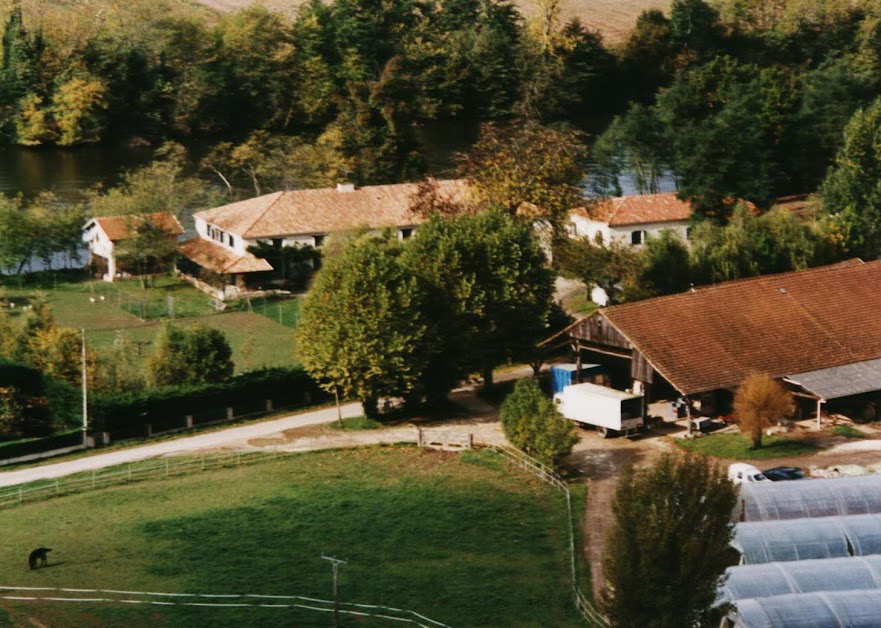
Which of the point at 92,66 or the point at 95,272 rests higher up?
the point at 92,66

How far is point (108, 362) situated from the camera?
196 ft

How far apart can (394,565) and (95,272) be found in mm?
47633

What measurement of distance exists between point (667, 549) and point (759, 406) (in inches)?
809

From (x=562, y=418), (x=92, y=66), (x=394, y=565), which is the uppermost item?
(x=92, y=66)

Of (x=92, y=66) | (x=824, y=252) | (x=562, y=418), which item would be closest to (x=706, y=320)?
(x=562, y=418)

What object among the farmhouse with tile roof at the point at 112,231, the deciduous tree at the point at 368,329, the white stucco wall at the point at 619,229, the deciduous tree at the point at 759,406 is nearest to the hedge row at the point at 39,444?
the deciduous tree at the point at 368,329

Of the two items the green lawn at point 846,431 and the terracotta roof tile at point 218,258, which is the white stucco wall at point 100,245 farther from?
the green lawn at point 846,431

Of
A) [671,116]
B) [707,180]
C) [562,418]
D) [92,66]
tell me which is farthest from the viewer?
[92,66]

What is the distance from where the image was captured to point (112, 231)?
84.6 metres

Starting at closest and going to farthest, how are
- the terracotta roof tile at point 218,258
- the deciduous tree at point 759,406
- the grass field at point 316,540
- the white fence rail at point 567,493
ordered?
the white fence rail at point 567,493
the grass field at point 316,540
the deciduous tree at point 759,406
the terracotta roof tile at point 218,258

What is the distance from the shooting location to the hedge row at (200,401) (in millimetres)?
56938

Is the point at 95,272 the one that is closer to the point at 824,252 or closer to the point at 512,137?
the point at 512,137

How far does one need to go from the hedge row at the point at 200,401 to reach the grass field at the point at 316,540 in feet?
20.1

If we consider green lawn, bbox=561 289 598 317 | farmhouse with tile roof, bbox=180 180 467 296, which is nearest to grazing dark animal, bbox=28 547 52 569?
green lawn, bbox=561 289 598 317
